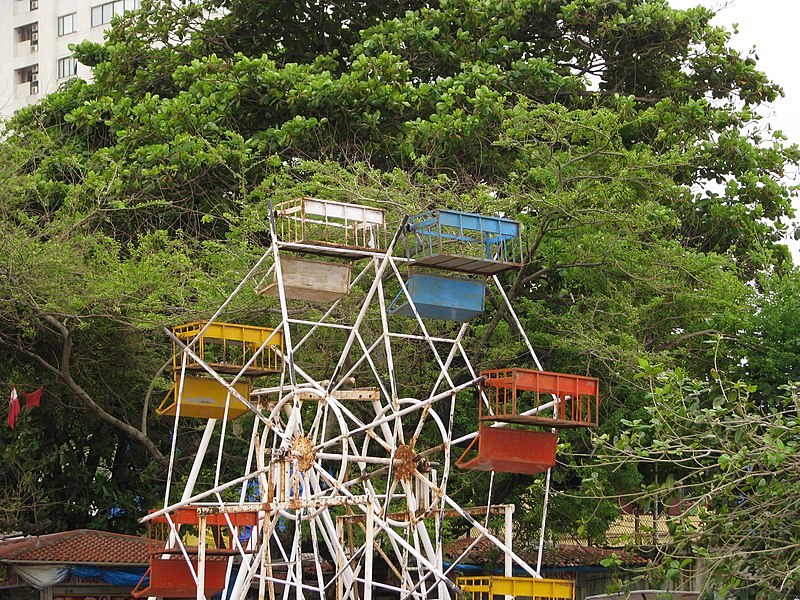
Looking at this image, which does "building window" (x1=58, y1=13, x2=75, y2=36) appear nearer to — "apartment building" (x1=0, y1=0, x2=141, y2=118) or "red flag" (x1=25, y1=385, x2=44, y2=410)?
"apartment building" (x1=0, y1=0, x2=141, y2=118)

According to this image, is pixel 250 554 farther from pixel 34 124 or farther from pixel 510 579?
A: pixel 34 124

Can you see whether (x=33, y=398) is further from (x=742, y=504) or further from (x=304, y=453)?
(x=742, y=504)

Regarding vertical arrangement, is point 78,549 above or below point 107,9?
below

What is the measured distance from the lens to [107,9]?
54.5 meters

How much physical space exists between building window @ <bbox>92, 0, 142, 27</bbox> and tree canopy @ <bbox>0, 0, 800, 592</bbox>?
24012 millimetres

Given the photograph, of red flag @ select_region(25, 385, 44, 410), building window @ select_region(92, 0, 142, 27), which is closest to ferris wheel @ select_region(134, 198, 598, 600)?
red flag @ select_region(25, 385, 44, 410)

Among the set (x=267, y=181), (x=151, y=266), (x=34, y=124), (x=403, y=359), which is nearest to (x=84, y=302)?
(x=151, y=266)

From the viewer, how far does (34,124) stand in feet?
95.8

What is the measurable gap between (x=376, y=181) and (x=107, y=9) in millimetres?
35483

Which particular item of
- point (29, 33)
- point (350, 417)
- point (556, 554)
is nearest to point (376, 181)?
point (350, 417)

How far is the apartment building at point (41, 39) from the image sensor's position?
55281mm

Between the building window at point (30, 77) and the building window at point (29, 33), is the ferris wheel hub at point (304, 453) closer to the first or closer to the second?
the building window at point (30, 77)

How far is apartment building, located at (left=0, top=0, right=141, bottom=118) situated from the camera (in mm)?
55281

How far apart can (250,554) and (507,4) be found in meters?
13.7
